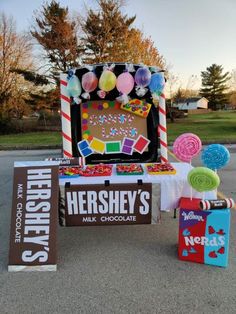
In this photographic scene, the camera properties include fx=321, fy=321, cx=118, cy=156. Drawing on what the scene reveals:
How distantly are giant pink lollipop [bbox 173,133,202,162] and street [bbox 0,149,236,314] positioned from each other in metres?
1.10

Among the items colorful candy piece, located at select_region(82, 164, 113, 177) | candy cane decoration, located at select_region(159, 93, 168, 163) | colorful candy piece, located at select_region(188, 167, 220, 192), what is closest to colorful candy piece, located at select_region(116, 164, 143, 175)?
colorful candy piece, located at select_region(82, 164, 113, 177)

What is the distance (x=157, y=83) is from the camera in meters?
5.03

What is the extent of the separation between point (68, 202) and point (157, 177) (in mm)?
1053

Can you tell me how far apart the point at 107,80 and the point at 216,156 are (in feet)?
6.79

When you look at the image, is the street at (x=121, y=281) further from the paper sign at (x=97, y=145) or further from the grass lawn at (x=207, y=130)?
the grass lawn at (x=207, y=130)

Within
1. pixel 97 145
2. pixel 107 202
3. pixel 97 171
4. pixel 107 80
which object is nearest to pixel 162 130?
pixel 97 145

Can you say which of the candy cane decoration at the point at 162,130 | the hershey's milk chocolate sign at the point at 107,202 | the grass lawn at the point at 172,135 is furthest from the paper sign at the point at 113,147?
the grass lawn at the point at 172,135

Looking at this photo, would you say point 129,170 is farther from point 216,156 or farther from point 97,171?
point 216,156

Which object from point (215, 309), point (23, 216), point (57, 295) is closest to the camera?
point (215, 309)

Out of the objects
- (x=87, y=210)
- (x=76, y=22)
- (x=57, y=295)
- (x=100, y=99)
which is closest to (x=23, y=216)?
(x=87, y=210)

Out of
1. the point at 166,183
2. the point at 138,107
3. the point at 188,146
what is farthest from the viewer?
the point at 138,107

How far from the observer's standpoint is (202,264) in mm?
3426

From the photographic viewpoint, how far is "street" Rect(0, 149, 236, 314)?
2.72m

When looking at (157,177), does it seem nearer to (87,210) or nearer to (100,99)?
(87,210)
